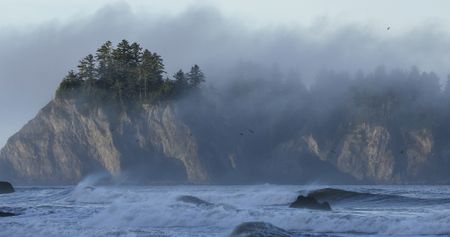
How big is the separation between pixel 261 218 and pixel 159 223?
14.0ft

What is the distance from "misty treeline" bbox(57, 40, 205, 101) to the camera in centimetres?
12100

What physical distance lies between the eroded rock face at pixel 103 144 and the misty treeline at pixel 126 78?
83.5 inches

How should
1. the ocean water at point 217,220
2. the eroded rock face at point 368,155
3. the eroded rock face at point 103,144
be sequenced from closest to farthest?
the ocean water at point 217,220 < the eroded rock face at point 103,144 < the eroded rock face at point 368,155

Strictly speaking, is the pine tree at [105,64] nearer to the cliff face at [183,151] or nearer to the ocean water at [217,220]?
the cliff face at [183,151]

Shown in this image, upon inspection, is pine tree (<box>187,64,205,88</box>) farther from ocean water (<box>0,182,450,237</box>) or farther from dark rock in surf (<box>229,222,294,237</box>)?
dark rock in surf (<box>229,222,294,237</box>)

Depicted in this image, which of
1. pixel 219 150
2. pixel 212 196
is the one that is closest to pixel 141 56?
pixel 219 150

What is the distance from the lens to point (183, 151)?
11619 centimetres

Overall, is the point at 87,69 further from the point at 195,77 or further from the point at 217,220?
the point at 217,220

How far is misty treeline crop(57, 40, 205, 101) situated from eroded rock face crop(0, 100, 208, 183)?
2121 millimetres

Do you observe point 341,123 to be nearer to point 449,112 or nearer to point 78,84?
point 449,112

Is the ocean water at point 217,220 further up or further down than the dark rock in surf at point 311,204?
further down

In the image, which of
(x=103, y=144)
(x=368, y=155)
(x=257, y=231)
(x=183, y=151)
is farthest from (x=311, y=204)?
(x=368, y=155)

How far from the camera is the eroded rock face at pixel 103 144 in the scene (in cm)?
11506

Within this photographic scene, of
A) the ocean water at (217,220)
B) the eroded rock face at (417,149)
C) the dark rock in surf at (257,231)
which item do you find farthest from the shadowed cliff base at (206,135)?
the dark rock in surf at (257,231)
